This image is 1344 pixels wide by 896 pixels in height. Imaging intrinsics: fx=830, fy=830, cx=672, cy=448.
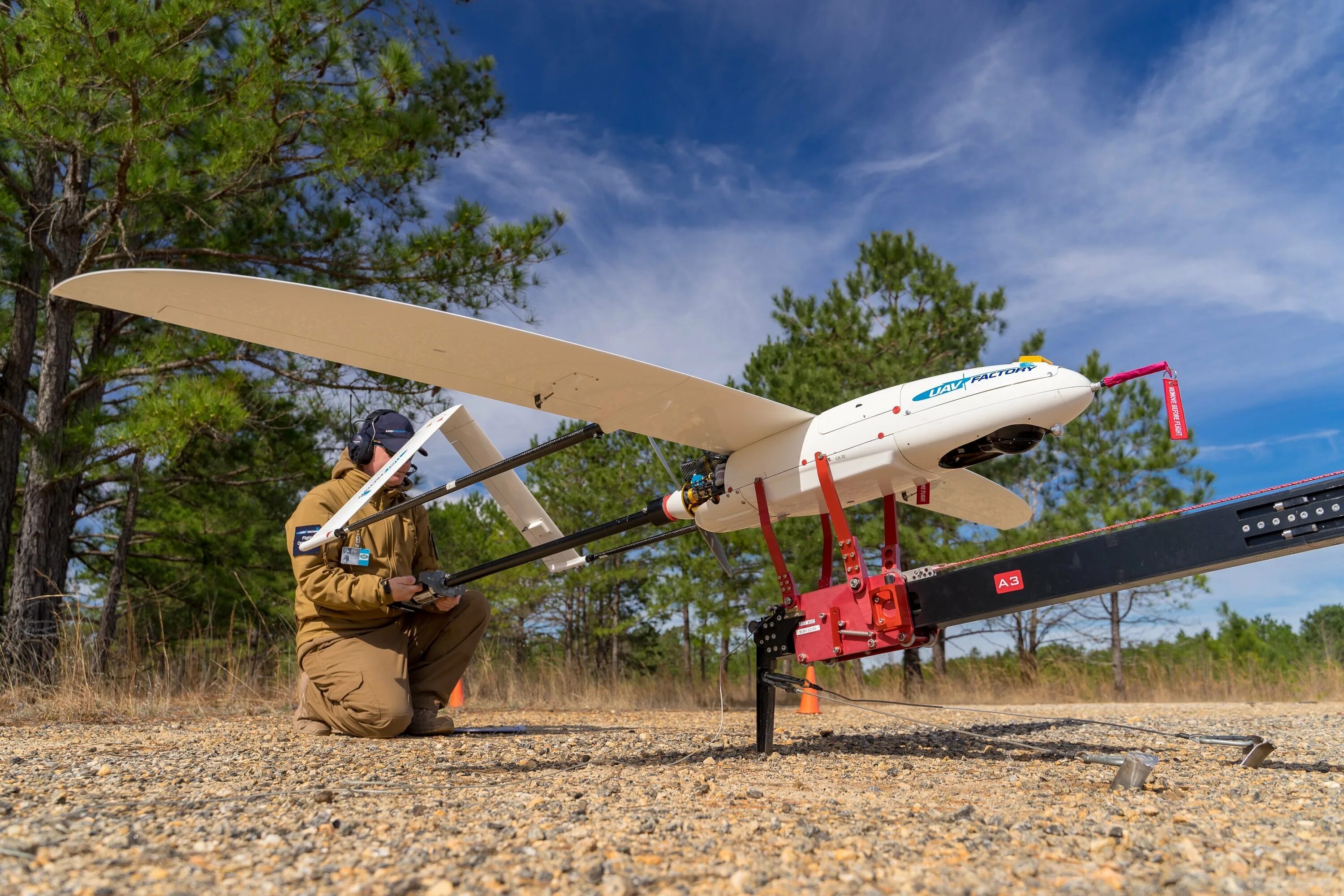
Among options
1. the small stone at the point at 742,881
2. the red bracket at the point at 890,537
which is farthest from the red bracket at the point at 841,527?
the small stone at the point at 742,881

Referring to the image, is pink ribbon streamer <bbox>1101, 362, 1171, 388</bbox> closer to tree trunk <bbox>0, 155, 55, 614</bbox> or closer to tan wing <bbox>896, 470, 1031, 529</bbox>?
tan wing <bbox>896, 470, 1031, 529</bbox>

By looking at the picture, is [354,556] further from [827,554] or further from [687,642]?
[687,642]

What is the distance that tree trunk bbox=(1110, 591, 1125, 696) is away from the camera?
16.2m

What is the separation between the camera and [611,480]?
64.2 ft

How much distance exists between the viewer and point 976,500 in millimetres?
5125

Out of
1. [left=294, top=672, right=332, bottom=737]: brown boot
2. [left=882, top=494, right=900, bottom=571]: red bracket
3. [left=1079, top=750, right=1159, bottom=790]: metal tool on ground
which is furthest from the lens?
[left=294, top=672, right=332, bottom=737]: brown boot

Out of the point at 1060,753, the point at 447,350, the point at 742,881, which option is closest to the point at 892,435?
the point at 1060,753

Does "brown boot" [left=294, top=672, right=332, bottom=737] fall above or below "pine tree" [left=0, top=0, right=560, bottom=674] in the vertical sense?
below

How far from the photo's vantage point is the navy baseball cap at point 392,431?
511 centimetres

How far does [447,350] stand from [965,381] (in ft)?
7.59

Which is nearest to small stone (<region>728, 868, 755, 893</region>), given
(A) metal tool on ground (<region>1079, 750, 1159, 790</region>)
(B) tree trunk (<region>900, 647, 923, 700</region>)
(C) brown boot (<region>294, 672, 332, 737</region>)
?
(A) metal tool on ground (<region>1079, 750, 1159, 790</region>)

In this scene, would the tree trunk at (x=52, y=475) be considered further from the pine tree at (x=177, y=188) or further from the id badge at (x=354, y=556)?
the id badge at (x=354, y=556)

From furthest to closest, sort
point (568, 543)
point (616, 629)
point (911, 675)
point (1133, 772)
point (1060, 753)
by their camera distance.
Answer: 1. point (616, 629)
2. point (911, 675)
3. point (568, 543)
4. point (1060, 753)
5. point (1133, 772)

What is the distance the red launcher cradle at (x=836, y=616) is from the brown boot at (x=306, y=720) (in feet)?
8.31
